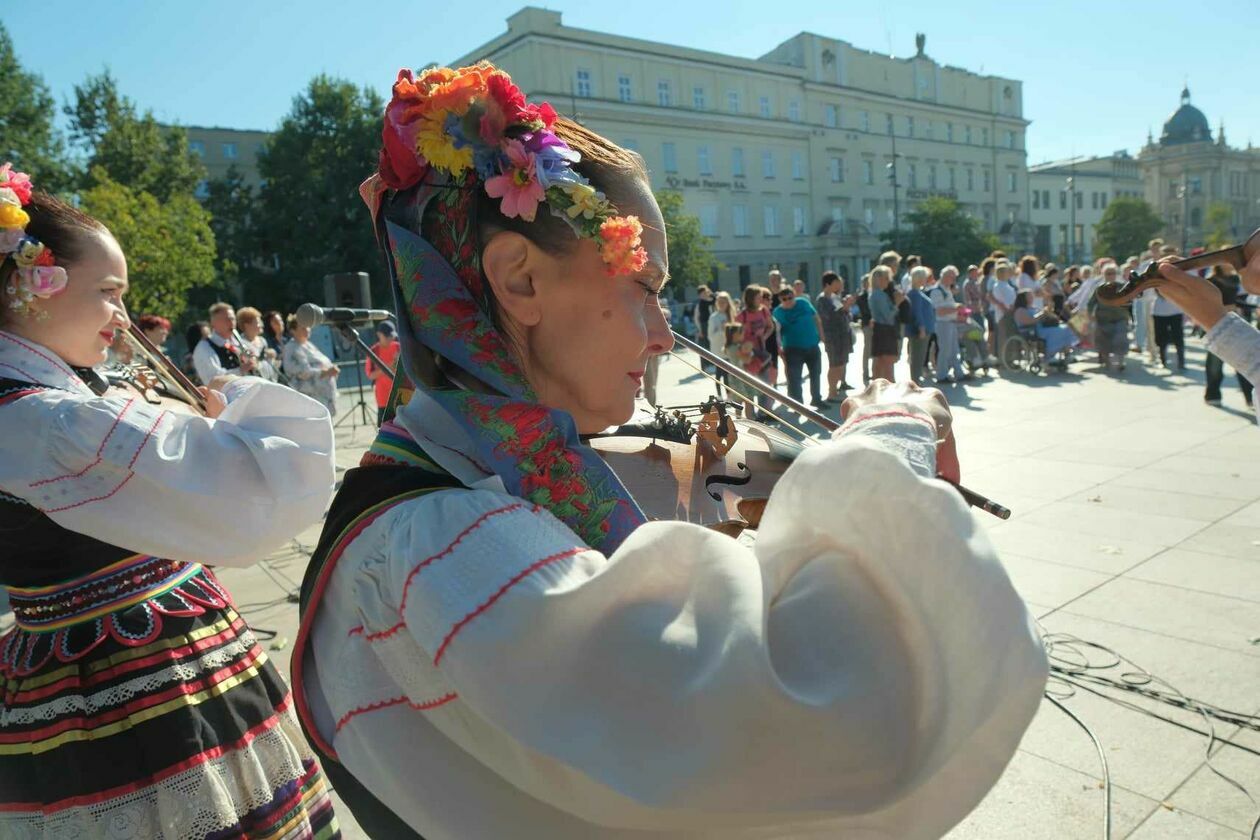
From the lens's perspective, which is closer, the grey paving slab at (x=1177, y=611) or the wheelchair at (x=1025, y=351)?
the grey paving slab at (x=1177, y=611)

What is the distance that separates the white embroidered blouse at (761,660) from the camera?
687 millimetres

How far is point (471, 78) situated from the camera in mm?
1066

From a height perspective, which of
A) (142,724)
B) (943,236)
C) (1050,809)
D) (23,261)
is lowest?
(1050,809)

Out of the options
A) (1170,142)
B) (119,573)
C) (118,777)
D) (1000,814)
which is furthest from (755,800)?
(1170,142)

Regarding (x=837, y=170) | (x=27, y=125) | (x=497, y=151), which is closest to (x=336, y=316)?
(x=497, y=151)

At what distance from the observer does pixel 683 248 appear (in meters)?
40.0

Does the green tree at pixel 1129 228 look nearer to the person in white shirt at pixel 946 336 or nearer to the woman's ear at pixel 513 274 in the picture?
the person in white shirt at pixel 946 336

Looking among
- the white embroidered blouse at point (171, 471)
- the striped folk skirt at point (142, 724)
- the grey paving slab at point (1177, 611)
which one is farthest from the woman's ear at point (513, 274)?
the grey paving slab at point (1177, 611)

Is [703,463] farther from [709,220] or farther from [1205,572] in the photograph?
[709,220]

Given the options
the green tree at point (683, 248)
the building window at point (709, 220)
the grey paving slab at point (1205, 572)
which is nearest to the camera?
the grey paving slab at point (1205, 572)

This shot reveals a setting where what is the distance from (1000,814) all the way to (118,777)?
2542mm

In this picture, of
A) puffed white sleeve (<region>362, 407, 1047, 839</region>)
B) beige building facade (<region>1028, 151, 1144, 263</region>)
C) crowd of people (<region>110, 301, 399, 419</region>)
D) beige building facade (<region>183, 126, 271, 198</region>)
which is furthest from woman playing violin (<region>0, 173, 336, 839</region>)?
beige building facade (<region>1028, 151, 1144, 263</region>)

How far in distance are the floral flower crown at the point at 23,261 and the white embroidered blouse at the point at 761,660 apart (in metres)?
1.59

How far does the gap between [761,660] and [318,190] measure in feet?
121
